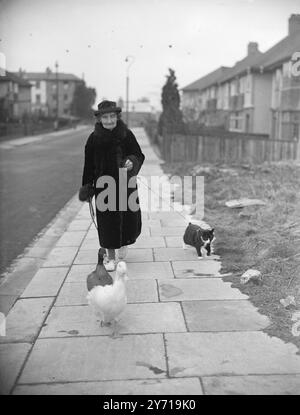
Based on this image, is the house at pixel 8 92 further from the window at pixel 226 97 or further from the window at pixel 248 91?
the window at pixel 226 97

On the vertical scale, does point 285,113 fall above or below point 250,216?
above

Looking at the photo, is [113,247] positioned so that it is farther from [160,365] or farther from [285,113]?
[285,113]

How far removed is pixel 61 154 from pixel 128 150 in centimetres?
1461

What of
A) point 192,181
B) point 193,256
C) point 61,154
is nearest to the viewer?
point 193,256

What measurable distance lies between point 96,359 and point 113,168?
202 centimetres

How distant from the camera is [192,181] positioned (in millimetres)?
11344

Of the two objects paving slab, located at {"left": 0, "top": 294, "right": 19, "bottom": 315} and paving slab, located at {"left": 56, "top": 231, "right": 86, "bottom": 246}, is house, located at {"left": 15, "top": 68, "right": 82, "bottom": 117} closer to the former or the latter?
paving slab, located at {"left": 56, "top": 231, "right": 86, "bottom": 246}

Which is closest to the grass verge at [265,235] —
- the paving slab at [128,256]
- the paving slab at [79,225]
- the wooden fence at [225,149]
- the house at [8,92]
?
the paving slab at [128,256]

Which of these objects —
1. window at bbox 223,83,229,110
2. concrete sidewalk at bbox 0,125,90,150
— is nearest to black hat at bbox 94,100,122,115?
concrete sidewalk at bbox 0,125,90,150

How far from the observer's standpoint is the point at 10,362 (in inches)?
123

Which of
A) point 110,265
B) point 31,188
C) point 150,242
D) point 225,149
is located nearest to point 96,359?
point 110,265

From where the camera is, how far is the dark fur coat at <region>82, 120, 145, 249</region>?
4.51 meters

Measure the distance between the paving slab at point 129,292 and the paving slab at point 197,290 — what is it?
92 mm

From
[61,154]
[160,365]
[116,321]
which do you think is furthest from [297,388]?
[61,154]
